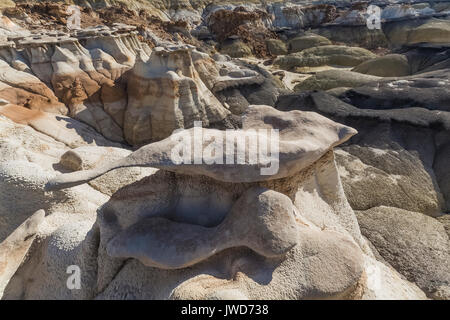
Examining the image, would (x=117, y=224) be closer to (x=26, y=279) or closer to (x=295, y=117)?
(x=26, y=279)

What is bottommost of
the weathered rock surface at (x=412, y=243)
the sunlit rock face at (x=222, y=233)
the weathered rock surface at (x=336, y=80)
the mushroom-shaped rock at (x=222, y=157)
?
the weathered rock surface at (x=412, y=243)

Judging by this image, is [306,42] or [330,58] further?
[306,42]

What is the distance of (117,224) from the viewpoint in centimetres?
186

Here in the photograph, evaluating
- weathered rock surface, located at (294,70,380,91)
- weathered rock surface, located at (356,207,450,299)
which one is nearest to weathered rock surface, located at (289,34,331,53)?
weathered rock surface, located at (294,70,380,91)

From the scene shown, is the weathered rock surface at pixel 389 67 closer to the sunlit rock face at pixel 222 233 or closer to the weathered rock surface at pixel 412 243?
the weathered rock surface at pixel 412 243

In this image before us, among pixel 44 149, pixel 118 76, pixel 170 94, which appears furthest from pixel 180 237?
pixel 118 76

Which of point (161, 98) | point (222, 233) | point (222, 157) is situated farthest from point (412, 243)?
point (161, 98)

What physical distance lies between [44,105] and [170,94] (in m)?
2.81

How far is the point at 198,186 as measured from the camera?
5.94 feet

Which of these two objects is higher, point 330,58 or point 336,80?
point 330,58

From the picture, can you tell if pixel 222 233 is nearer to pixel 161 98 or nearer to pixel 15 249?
pixel 15 249

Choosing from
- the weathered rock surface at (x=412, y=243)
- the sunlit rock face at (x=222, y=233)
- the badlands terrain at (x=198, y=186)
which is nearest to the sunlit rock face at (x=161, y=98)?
the badlands terrain at (x=198, y=186)

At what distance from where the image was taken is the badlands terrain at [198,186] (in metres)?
1.58

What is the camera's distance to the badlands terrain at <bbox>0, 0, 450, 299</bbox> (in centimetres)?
158
